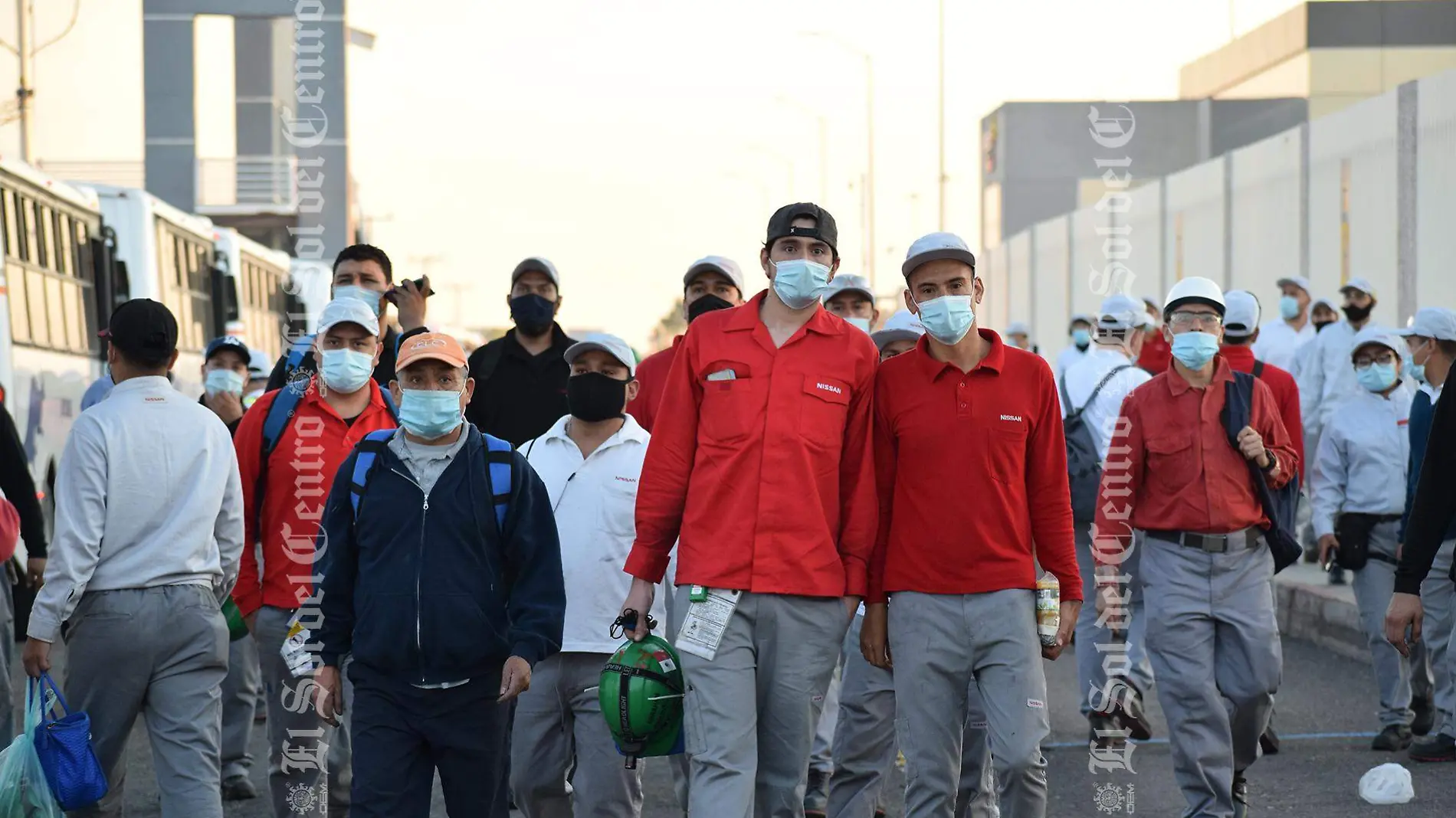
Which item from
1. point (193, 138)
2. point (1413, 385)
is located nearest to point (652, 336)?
point (193, 138)

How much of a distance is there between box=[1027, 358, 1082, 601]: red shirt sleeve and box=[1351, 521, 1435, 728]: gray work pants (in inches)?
169

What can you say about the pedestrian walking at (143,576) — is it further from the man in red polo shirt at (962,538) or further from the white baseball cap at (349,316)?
the man in red polo shirt at (962,538)

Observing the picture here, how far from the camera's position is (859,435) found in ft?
19.2

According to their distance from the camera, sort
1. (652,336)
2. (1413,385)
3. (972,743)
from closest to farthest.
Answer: (972,743)
(1413,385)
(652,336)

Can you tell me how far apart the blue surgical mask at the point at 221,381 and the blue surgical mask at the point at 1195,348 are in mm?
5699

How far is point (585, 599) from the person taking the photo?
21.5 ft

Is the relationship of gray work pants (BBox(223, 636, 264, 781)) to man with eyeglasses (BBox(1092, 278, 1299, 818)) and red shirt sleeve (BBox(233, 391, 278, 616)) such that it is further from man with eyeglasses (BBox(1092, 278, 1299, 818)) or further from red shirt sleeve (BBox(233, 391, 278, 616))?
man with eyeglasses (BBox(1092, 278, 1299, 818))

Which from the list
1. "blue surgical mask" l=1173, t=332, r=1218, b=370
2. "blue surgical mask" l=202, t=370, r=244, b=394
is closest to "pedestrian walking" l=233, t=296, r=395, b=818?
"blue surgical mask" l=1173, t=332, r=1218, b=370

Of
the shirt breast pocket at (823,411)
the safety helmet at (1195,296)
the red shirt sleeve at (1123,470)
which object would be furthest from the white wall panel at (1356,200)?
the shirt breast pocket at (823,411)

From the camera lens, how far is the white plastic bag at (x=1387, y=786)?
8375 millimetres

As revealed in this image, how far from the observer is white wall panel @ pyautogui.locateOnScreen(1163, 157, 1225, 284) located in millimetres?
28656

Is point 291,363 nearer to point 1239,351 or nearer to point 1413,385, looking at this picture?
point 1239,351

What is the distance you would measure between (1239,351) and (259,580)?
18.9 feet

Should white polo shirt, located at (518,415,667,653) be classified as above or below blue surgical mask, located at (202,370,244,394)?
below
